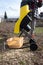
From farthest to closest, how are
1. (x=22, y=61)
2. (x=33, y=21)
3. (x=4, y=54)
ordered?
1. (x=33, y=21)
2. (x=4, y=54)
3. (x=22, y=61)

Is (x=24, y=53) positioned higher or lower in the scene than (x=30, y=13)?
lower

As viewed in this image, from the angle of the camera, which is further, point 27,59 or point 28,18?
point 28,18

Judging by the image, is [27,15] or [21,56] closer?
[21,56]

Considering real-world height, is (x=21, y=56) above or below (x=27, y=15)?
below

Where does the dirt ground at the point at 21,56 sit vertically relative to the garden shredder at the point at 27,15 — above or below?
below

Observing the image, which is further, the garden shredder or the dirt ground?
the garden shredder

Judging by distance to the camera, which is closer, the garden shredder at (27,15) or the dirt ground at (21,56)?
the dirt ground at (21,56)

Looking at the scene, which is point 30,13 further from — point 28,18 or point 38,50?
point 38,50

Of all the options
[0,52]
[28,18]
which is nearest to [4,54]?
[0,52]

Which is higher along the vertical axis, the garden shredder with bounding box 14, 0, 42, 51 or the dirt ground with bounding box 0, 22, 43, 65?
the garden shredder with bounding box 14, 0, 42, 51

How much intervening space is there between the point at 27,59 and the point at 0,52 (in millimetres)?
814

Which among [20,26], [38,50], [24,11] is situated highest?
[24,11]

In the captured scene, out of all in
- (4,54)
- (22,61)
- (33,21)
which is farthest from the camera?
(33,21)

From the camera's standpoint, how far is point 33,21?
561cm
